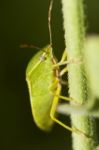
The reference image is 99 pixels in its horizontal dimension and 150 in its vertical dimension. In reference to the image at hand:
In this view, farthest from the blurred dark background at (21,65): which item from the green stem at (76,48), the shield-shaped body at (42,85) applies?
the green stem at (76,48)

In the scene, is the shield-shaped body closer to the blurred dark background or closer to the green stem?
the green stem

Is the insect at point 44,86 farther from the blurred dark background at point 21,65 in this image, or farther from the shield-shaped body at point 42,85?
the blurred dark background at point 21,65

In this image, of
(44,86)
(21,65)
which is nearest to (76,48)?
(44,86)

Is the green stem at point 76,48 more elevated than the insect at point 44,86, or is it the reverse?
the green stem at point 76,48

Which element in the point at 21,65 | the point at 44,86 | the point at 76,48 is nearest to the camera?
the point at 76,48

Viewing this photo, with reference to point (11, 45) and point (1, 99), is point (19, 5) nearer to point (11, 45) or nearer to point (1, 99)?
point (11, 45)

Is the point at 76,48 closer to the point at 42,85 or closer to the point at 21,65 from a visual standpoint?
the point at 42,85

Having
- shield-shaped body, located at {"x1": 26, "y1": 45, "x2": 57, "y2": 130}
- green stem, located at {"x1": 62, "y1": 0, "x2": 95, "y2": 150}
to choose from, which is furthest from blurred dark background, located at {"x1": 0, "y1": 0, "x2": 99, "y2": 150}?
green stem, located at {"x1": 62, "y1": 0, "x2": 95, "y2": 150}
